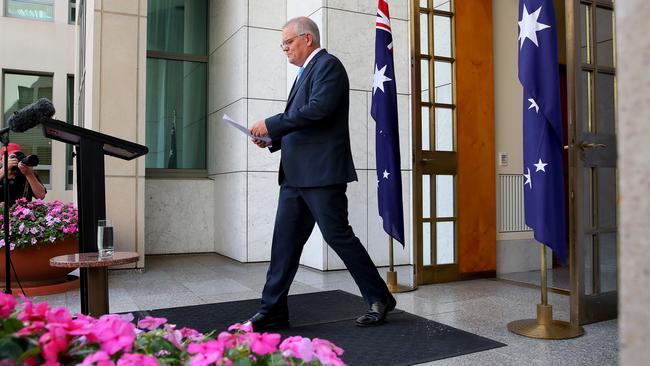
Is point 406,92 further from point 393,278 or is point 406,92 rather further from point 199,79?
point 199,79

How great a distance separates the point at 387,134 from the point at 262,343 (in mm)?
3429

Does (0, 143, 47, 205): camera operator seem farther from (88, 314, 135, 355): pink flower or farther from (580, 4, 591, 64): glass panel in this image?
(580, 4, 591, 64): glass panel

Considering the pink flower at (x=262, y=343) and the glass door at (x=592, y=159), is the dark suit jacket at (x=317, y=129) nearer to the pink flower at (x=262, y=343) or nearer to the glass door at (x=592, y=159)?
the glass door at (x=592, y=159)

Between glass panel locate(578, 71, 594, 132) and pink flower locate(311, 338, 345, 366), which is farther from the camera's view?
glass panel locate(578, 71, 594, 132)

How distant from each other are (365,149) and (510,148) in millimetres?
1374

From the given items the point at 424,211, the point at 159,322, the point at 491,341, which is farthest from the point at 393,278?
the point at 159,322

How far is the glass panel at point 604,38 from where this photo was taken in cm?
319

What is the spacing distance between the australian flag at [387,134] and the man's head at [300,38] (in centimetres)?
126

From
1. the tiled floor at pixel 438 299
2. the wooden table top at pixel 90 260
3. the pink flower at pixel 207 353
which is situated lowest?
the tiled floor at pixel 438 299

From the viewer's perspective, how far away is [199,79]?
699 centimetres

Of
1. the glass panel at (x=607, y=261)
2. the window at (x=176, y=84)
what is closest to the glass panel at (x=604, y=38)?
the glass panel at (x=607, y=261)

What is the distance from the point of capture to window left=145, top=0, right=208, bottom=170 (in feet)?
22.0

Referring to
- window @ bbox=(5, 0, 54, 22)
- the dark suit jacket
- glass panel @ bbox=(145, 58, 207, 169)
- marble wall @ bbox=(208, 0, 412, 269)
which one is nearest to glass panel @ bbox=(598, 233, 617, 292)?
the dark suit jacket

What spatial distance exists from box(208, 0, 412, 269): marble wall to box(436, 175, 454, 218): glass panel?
0.90m
